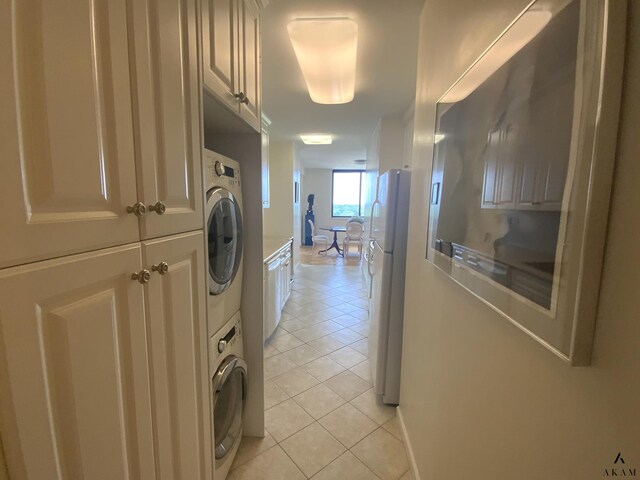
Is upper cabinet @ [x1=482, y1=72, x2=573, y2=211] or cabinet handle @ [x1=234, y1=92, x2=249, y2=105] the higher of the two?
cabinet handle @ [x1=234, y1=92, x2=249, y2=105]

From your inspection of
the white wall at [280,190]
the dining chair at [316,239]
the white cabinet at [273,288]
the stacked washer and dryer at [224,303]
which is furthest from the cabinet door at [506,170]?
the dining chair at [316,239]

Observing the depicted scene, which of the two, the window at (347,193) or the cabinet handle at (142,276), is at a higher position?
the window at (347,193)

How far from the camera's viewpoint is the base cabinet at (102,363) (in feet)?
1.48

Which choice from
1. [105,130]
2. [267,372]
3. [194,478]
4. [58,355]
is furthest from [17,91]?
[267,372]

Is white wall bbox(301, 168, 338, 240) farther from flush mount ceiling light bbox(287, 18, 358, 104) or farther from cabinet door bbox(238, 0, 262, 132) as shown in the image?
cabinet door bbox(238, 0, 262, 132)

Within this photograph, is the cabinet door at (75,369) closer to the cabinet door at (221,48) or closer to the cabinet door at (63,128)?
the cabinet door at (63,128)

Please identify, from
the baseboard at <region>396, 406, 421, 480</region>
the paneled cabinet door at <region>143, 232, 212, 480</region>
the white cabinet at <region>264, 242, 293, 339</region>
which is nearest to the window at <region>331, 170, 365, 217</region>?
the white cabinet at <region>264, 242, 293, 339</region>

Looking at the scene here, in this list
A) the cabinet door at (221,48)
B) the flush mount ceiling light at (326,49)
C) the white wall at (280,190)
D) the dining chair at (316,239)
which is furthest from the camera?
the dining chair at (316,239)

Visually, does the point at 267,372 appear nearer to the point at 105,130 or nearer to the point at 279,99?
the point at 105,130

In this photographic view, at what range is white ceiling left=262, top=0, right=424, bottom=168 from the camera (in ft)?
5.24

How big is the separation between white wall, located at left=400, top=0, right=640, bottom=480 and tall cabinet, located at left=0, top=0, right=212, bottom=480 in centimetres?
87

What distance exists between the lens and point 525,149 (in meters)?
0.61

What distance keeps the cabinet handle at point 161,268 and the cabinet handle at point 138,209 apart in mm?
142

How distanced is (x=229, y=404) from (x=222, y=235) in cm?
92
